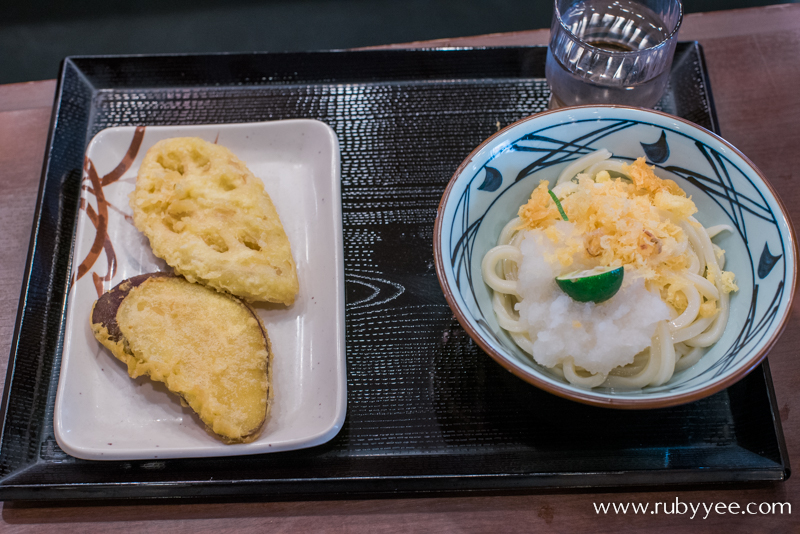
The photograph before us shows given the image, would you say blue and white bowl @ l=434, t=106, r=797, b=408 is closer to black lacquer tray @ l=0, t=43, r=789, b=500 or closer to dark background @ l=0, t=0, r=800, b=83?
black lacquer tray @ l=0, t=43, r=789, b=500

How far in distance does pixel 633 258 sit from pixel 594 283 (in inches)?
6.5

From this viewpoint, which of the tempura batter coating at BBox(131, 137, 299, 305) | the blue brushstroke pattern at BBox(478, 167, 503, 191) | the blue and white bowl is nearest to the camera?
the blue and white bowl

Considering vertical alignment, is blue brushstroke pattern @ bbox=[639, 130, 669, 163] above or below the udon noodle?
above

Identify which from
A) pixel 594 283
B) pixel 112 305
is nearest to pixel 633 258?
pixel 594 283

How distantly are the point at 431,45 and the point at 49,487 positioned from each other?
187 cm

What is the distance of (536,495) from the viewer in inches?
57.7

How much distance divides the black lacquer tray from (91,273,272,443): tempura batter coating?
0.13 m

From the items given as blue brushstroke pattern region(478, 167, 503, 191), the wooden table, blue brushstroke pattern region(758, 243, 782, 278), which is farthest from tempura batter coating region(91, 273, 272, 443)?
blue brushstroke pattern region(758, 243, 782, 278)

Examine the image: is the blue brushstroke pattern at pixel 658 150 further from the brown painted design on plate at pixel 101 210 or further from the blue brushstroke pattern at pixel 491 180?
the brown painted design on plate at pixel 101 210

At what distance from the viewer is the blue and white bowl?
125cm

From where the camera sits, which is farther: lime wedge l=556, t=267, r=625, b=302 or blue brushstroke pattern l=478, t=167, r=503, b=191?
blue brushstroke pattern l=478, t=167, r=503, b=191

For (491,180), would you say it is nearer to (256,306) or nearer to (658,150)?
(658,150)

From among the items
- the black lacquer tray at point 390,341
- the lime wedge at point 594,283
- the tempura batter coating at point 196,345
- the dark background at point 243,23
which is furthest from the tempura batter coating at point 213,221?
the dark background at point 243,23

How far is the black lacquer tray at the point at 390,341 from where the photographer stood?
4.72 feet
